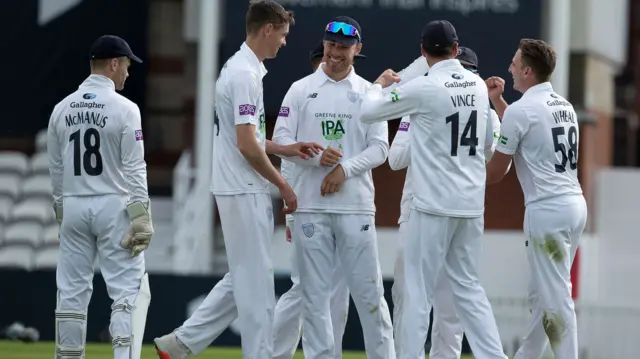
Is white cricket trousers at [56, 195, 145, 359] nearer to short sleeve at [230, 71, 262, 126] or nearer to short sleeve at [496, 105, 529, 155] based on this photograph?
short sleeve at [230, 71, 262, 126]

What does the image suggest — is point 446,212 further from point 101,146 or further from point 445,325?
point 101,146

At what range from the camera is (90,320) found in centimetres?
1631

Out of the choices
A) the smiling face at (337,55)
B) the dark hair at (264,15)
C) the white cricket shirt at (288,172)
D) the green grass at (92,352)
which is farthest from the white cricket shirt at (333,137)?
the green grass at (92,352)

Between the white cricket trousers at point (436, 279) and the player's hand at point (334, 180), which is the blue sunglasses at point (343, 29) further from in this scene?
the white cricket trousers at point (436, 279)

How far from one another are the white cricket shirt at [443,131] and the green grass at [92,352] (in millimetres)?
4282

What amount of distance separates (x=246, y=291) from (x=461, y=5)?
29.7 ft

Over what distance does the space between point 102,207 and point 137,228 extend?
0.96 feet

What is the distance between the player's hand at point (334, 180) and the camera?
10273 millimetres

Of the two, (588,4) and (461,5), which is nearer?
(461,5)

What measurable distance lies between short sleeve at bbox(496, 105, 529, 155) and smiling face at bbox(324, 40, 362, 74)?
116cm

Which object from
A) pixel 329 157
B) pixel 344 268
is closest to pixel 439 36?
pixel 329 157

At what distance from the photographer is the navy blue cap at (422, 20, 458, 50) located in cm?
1012

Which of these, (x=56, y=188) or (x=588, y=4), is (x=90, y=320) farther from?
(x=588, y=4)

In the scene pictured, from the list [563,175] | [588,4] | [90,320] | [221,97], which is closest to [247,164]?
[221,97]
